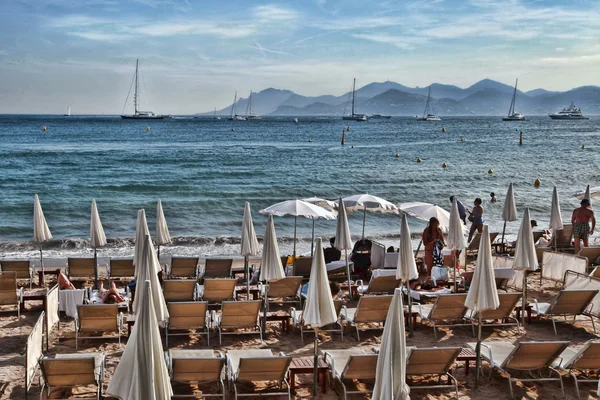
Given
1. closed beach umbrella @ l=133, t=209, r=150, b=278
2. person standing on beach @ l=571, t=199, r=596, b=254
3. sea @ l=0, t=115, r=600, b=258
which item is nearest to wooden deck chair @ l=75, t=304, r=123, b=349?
closed beach umbrella @ l=133, t=209, r=150, b=278

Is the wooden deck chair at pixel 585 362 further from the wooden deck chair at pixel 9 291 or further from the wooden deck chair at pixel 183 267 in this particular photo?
the wooden deck chair at pixel 9 291

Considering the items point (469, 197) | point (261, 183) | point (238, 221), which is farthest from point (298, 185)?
point (238, 221)

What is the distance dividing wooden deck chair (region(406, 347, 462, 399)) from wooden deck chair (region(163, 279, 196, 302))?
15.3 feet

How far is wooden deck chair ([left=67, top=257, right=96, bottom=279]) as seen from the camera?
1349 cm

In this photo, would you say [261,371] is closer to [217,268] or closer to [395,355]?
[395,355]

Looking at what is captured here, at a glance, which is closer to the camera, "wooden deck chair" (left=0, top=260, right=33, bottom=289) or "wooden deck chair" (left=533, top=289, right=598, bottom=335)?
"wooden deck chair" (left=533, top=289, right=598, bottom=335)

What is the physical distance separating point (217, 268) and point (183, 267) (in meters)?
0.73

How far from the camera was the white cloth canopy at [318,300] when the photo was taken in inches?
302

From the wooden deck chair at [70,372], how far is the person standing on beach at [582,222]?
12072mm

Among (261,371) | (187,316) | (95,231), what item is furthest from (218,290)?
(261,371)

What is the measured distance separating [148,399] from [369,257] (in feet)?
30.7

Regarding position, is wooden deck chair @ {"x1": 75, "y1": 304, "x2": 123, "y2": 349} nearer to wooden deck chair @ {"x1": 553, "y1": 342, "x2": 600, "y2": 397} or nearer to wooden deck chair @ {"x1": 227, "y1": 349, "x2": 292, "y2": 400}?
wooden deck chair @ {"x1": 227, "y1": 349, "x2": 292, "y2": 400}

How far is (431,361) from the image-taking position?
26.4ft

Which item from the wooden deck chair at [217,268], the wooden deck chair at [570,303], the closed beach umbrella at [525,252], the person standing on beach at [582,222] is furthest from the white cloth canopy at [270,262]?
the person standing on beach at [582,222]
